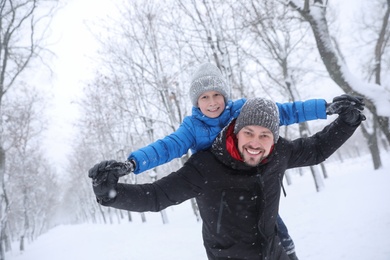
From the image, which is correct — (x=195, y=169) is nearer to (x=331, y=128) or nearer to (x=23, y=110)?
(x=331, y=128)

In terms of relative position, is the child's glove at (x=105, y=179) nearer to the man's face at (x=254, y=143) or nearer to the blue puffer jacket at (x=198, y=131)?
the blue puffer jacket at (x=198, y=131)

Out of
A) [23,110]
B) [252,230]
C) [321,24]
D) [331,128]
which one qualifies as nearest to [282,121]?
[331,128]

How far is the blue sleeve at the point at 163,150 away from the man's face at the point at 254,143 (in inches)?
19.0

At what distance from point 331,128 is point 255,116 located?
684mm

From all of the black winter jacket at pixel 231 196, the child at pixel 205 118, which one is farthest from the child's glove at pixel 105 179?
the black winter jacket at pixel 231 196

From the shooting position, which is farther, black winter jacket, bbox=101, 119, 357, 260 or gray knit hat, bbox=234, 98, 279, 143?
gray knit hat, bbox=234, 98, 279, 143

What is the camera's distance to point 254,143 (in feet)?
6.33

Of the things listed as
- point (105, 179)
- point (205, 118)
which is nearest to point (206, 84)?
point (205, 118)

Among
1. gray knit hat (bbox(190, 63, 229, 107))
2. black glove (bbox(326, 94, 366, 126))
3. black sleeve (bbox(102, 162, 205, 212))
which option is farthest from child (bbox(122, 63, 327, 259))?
black glove (bbox(326, 94, 366, 126))

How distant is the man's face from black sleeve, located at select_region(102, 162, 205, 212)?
39 cm

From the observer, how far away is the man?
1882 millimetres

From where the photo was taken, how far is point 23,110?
15445 mm

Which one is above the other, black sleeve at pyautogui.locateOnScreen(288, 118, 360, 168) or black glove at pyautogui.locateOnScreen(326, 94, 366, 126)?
black glove at pyautogui.locateOnScreen(326, 94, 366, 126)

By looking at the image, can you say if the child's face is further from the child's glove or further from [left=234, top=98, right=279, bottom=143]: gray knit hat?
the child's glove
